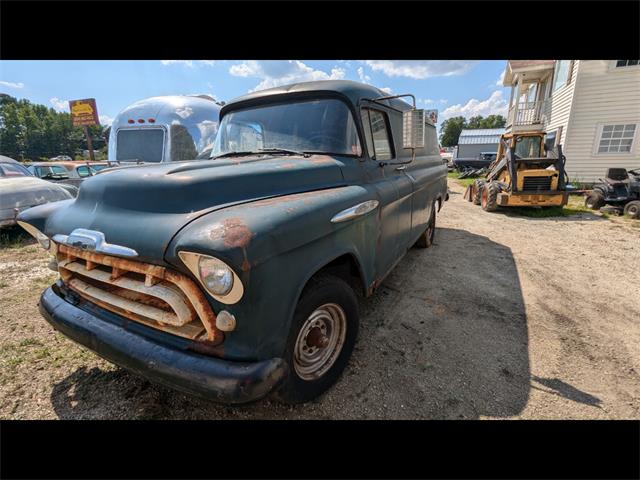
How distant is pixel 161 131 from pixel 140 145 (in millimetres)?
705

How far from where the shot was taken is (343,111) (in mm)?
2785

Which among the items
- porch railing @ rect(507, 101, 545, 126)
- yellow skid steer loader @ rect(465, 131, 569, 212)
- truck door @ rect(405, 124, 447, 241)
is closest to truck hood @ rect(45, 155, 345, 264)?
truck door @ rect(405, 124, 447, 241)

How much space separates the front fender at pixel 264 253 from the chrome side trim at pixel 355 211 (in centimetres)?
10

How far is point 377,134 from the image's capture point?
3.22m

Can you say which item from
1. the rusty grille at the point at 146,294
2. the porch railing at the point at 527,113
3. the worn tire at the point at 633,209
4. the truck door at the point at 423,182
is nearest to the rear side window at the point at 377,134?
the truck door at the point at 423,182

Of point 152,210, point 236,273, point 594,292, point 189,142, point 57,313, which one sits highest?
point 189,142

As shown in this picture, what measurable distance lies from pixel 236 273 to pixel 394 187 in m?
2.18

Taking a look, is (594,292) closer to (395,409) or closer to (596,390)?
(596,390)

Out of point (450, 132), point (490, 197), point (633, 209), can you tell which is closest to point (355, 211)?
point (490, 197)

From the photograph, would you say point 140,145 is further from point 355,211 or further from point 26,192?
point 355,211

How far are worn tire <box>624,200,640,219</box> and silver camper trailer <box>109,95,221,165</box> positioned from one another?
1116 cm

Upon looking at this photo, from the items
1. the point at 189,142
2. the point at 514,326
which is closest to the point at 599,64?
the point at 514,326

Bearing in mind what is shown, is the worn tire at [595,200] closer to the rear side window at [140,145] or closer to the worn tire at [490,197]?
the worn tire at [490,197]

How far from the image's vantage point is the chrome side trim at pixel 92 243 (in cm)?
173
